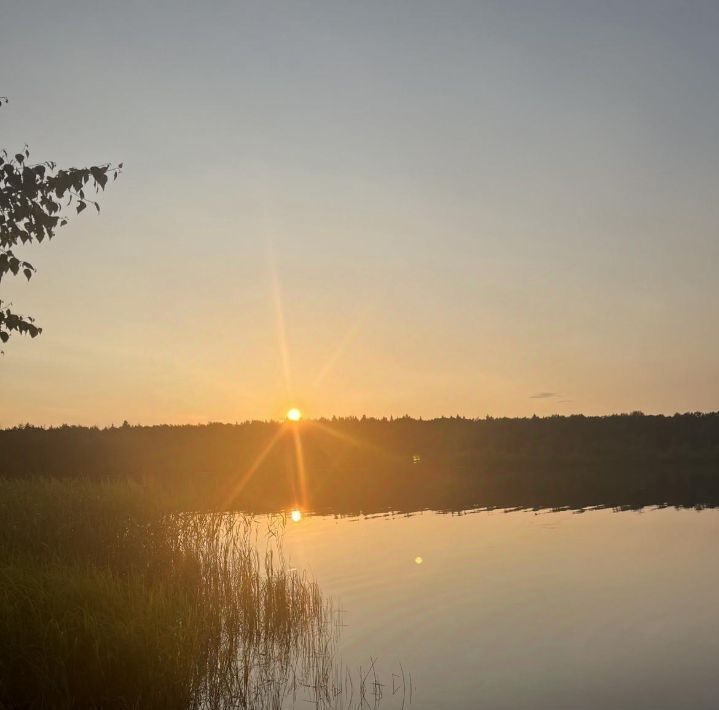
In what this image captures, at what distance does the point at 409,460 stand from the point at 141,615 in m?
96.8

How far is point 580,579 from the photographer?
2666 centimetres

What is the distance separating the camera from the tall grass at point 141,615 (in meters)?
12.0

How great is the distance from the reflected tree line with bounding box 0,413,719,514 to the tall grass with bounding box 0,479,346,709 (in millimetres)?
22586

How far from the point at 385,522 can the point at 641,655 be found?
27164 mm

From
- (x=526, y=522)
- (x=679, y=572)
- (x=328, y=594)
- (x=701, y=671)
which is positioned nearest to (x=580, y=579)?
(x=679, y=572)

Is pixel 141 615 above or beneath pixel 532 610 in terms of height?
above

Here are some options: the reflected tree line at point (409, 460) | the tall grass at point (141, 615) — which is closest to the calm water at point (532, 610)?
the tall grass at point (141, 615)

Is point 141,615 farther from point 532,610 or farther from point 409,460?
point 409,460

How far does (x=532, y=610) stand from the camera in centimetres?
2202

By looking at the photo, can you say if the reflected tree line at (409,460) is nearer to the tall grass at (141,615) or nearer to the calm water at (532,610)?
the calm water at (532,610)

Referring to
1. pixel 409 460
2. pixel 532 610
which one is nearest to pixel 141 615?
pixel 532 610

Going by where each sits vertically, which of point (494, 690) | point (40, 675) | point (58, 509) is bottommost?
point (494, 690)

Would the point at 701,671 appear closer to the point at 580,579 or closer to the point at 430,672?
the point at 430,672

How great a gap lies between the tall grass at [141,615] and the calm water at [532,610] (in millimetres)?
1707
